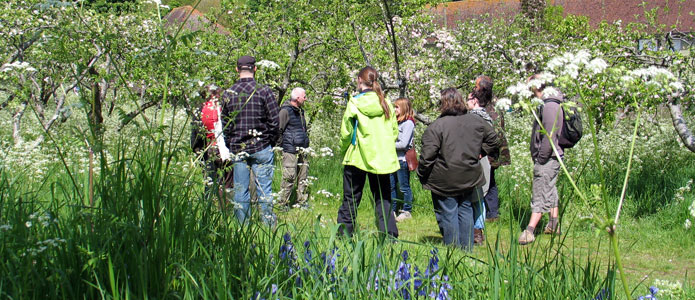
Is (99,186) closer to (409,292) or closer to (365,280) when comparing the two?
(365,280)

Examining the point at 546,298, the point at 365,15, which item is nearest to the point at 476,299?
the point at 546,298

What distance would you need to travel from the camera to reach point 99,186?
112 inches

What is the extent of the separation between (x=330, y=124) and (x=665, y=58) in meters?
11.3

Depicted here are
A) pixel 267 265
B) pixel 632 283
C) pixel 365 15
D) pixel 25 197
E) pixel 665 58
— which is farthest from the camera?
pixel 365 15

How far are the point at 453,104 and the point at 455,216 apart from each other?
1.04m

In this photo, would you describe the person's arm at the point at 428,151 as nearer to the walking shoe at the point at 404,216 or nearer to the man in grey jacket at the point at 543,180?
the man in grey jacket at the point at 543,180

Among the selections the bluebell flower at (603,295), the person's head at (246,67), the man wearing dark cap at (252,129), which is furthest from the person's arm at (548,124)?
the bluebell flower at (603,295)

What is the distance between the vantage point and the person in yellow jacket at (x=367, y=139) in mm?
6328

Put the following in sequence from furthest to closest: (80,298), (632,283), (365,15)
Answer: (365,15), (632,283), (80,298)

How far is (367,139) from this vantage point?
20.8 ft

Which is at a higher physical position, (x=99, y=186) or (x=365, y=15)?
(x=365, y=15)

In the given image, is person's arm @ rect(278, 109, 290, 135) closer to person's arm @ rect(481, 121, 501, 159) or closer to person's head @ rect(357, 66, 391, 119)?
A: person's head @ rect(357, 66, 391, 119)

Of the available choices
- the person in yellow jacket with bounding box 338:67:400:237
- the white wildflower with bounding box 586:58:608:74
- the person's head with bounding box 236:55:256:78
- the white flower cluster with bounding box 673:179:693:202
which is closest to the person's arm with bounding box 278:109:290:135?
the person's head with bounding box 236:55:256:78

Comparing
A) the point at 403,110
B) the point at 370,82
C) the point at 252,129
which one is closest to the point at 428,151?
the point at 370,82
